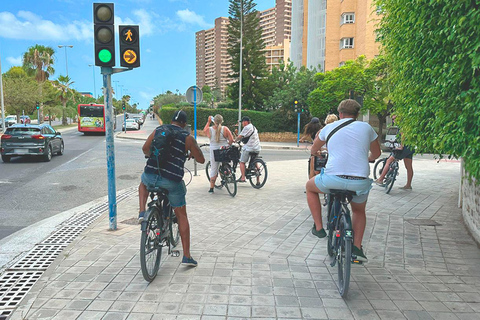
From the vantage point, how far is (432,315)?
131 inches

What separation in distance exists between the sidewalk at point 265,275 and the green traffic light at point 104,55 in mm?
2540

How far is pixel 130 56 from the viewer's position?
5672 mm

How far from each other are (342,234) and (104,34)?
4251mm

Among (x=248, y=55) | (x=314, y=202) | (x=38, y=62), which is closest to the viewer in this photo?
(x=314, y=202)

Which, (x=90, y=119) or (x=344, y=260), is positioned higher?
(x=90, y=119)

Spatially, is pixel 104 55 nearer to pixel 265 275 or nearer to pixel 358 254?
pixel 265 275

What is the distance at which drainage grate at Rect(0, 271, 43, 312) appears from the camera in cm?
369

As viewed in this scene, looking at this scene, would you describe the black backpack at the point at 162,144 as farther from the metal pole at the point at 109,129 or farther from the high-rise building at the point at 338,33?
the high-rise building at the point at 338,33

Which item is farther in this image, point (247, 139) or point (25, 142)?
point (25, 142)

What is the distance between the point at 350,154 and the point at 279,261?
1621mm

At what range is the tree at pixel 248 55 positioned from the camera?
41688mm

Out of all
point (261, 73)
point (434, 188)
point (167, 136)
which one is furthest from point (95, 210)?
point (261, 73)

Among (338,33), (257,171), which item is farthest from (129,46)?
(338,33)

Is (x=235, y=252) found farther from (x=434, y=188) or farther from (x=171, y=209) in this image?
(x=434, y=188)
